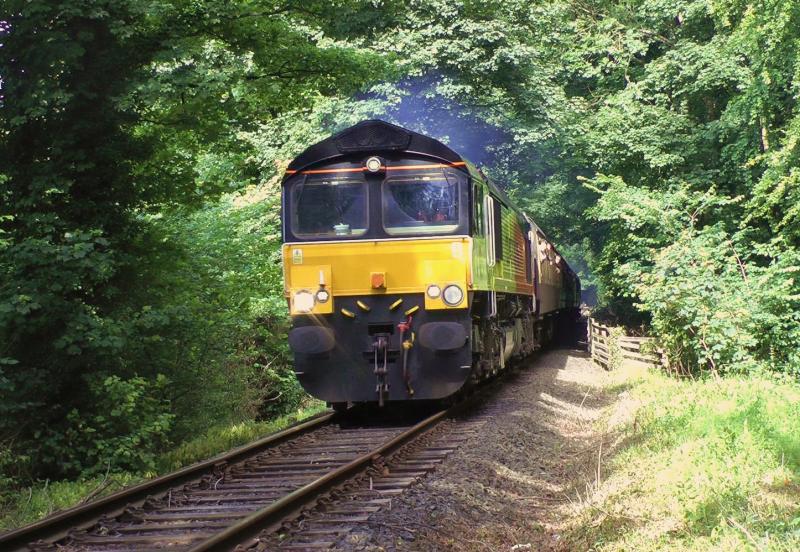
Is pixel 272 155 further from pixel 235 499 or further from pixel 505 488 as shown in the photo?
pixel 235 499

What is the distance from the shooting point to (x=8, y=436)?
378 inches

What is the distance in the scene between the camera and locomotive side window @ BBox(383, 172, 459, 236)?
35.9ft

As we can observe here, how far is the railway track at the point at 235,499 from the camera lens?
563cm

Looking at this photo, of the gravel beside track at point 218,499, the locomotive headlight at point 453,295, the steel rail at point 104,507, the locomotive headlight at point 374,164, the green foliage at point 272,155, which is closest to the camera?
the steel rail at point 104,507

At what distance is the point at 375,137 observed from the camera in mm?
11156

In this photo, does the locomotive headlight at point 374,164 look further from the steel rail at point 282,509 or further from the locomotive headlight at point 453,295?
the steel rail at point 282,509

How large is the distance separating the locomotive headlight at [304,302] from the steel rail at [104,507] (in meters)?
2.10

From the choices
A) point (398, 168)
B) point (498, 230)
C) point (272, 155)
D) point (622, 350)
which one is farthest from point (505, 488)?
point (272, 155)

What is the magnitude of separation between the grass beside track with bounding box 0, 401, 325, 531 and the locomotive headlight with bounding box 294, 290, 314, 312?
1832 mm

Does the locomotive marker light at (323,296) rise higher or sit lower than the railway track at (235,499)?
higher

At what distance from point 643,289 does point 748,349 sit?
7.59 ft

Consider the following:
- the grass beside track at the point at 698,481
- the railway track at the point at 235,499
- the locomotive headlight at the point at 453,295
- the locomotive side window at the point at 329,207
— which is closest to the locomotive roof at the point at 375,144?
the locomotive side window at the point at 329,207

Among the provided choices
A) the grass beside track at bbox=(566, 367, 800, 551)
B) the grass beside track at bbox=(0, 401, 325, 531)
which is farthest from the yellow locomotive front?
the grass beside track at bbox=(566, 367, 800, 551)

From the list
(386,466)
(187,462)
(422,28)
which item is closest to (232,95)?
(187,462)
